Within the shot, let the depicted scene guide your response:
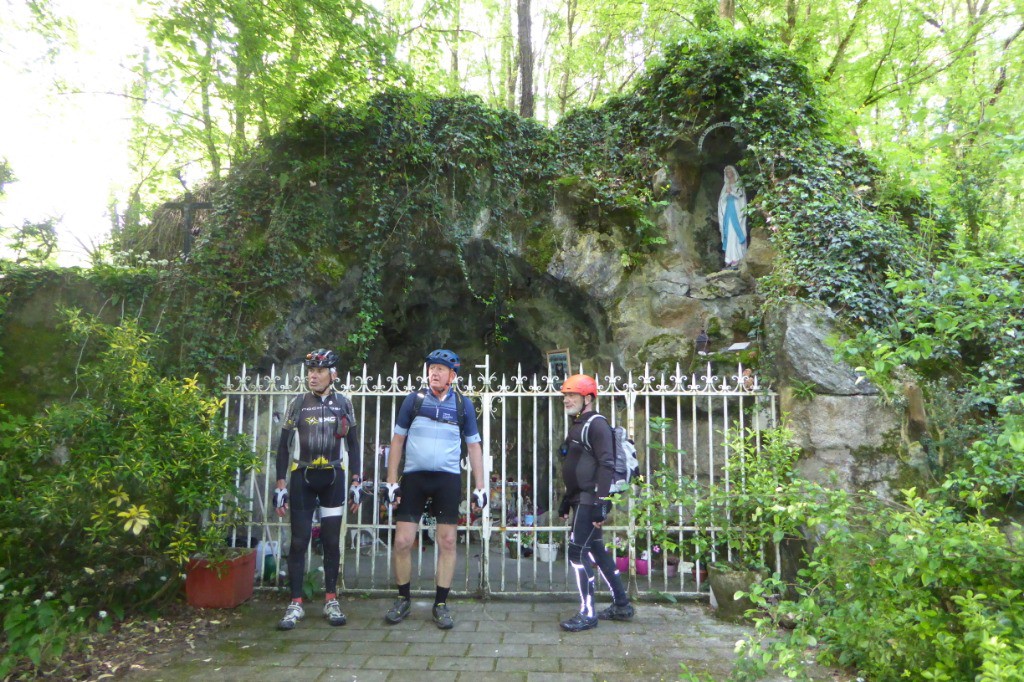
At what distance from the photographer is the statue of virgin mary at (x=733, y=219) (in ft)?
24.6

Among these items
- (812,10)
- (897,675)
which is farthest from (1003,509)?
(812,10)

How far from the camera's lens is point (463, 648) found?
13.6ft

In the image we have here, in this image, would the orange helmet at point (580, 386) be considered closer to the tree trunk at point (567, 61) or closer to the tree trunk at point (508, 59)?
the tree trunk at point (567, 61)

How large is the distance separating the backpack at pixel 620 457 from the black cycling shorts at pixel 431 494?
1067 millimetres

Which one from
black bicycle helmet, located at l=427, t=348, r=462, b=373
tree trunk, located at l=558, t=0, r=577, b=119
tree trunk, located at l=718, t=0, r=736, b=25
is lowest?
black bicycle helmet, located at l=427, t=348, r=462, b=373

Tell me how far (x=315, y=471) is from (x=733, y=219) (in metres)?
5.59

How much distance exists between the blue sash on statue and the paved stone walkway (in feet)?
14.3

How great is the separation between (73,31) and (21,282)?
306cm

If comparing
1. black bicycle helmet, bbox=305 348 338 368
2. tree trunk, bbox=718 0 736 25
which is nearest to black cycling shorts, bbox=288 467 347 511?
black bicycle helmet, bbox=305 348 338 368

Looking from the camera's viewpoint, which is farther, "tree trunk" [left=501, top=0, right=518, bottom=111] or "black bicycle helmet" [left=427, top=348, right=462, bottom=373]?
"tree trunk" [left=501, top=0, right=518, bottom=111]

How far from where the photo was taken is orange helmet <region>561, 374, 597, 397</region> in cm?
471

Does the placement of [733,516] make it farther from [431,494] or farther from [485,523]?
[431,494]

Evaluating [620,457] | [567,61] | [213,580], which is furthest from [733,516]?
[567,61]

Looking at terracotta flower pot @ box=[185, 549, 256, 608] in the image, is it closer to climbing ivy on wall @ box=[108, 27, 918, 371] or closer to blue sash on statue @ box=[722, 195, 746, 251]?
climbing ivy on wall @ box=[108, 27, 918, 371]
